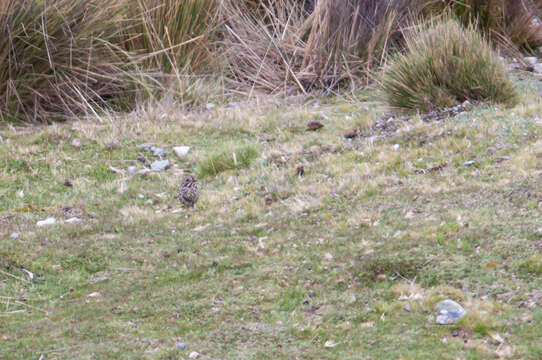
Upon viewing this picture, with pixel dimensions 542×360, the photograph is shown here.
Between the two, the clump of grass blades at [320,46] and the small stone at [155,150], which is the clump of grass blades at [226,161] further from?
the clump of grass blades at [320,46]

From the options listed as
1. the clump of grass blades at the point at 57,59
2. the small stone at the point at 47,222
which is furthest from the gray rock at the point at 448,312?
the clump of grass blades at the point at 57,59

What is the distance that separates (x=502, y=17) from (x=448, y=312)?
7808 mm

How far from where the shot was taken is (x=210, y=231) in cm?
521

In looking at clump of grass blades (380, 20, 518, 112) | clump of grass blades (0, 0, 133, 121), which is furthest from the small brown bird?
clump of grass blades (380, 20, 518, 112)

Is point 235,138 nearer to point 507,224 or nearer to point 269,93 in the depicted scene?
point 269,93

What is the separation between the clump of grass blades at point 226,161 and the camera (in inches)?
266

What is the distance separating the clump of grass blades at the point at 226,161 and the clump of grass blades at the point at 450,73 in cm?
188

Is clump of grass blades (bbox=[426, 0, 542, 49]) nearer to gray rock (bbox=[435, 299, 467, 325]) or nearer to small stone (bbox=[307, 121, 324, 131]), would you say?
small stone (bbox=[307, 121, 324, 131])

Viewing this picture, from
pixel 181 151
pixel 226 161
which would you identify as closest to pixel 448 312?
pixel 226 161

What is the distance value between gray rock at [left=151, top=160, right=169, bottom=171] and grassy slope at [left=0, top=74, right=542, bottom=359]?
0.13 metres

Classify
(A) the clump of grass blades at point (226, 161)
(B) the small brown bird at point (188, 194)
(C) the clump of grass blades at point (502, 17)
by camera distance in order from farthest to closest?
1. (C) the clump of grass blades at point (502, 17)
2. (A) the clump of grass blades at point (226, 161)
3. (B) the small brown bird at point (188, 194)

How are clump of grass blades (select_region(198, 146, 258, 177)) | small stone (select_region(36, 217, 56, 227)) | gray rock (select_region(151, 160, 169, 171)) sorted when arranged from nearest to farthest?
small stone (select_region(36, 217, 56, 227)), clump of grass blades (select_region(198, 146, 258, 177)), gray rock (select_region(151, 160, 169, 171))

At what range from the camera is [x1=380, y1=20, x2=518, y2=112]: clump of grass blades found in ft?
23.9

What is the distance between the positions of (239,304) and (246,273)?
→ 461mm
